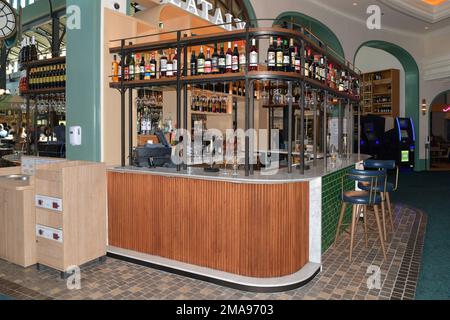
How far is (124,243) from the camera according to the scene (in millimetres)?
3883

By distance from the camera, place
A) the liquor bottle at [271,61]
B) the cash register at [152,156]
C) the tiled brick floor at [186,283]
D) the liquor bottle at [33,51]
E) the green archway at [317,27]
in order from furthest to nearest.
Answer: the green archway at [317,27]
the liquor bottle at [33,51]
the cash register at [152,156]
the liquor bottle at [271,61]
the tiled brick floor at [186,283]

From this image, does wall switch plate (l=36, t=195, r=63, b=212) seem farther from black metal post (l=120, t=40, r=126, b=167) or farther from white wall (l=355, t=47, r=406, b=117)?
white wall (l=355, t=47, r=406, b=117)

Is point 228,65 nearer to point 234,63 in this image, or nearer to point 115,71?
point 234,63

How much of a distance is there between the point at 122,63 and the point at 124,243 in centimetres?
191

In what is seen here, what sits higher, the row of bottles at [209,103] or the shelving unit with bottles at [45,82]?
the shelving unit with bottles at [45,82]

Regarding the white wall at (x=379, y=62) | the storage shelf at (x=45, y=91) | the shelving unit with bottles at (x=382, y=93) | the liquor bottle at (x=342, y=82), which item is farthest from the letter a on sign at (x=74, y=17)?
the white wall at (x=379, y=62)

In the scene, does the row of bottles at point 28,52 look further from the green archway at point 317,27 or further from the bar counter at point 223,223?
the green archway at point 317,27

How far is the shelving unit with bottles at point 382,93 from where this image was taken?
42.3 feet

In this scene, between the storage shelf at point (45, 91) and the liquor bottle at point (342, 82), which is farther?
the liquor bottle at point (342, 82)

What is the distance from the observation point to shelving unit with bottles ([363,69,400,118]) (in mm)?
12891

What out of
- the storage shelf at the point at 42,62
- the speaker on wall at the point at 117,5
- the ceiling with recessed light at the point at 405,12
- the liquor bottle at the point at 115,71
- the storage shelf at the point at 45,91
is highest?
the ceiling with recessed light at the point at 405,12

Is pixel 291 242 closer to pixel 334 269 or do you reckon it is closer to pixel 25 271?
pixel 334 269

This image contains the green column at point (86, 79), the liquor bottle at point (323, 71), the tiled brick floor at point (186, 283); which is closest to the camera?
the tiled brick floor at point (186, 283)

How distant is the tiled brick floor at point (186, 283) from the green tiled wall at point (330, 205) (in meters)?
0.25
